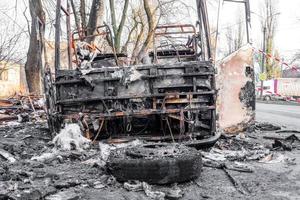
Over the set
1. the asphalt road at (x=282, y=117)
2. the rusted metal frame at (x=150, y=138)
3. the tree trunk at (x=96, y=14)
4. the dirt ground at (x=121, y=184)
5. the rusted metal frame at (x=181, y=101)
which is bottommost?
the asphalt road at (x=282, y=117)

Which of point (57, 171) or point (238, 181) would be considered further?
point (57, 171)

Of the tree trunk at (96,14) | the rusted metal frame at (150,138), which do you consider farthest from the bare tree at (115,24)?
the rusted metal frame at (150,138)

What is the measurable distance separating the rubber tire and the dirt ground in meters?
0.08

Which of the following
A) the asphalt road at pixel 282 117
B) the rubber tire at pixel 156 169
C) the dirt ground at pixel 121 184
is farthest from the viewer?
the asphalt road at pixel 282 117

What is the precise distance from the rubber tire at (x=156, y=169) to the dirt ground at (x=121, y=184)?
0.08 metres

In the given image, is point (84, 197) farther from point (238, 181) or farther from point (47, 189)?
point (238, 181)

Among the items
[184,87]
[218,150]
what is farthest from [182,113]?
[218,150]

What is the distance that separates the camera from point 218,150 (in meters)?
6.53

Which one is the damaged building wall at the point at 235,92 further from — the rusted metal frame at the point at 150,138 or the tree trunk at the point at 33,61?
the tree trunk at the point at 33,61

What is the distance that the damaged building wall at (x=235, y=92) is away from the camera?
308 inches

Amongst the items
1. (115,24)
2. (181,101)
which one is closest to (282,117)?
(115,24)

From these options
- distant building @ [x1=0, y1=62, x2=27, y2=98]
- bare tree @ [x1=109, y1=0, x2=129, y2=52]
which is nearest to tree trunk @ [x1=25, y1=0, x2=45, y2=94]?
bare tree @ [x1=109, y1=0, x2=129, y2=52]

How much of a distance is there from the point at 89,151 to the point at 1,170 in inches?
57.0

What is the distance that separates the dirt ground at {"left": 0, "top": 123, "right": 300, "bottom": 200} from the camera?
13.3ft
